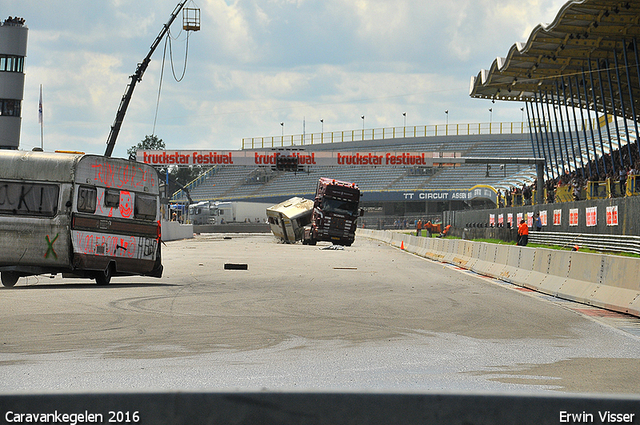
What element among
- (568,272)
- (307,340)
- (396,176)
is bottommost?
(307,340)

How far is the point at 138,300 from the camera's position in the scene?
42.3 feet

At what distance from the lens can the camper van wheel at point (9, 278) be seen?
15.3 meters

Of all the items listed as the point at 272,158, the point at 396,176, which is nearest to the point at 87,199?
the point at 272,158

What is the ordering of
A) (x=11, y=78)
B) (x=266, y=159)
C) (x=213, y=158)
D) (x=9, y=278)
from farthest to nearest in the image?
(x=213, y=158) < (x=266, y=159) < (x=11, y=78) < (x=9, y=278)

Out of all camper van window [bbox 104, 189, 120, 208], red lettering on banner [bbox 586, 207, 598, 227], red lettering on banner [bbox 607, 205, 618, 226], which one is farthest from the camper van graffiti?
red lettering on banner [bbox 586, 207, 598, 227]

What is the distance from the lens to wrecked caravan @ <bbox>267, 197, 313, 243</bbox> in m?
52.3

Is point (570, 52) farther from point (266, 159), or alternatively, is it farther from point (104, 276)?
point (104, 276)

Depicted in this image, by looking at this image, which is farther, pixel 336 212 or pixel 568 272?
pixel 336 212

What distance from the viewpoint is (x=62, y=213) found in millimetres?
14883

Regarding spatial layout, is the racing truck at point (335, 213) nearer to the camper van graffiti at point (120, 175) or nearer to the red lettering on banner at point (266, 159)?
the red lettering on banner at point (266, 159)

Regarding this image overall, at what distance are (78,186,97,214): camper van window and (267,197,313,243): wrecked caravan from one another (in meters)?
36.9

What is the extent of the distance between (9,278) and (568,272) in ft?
36.5

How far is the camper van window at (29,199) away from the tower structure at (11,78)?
162 ft

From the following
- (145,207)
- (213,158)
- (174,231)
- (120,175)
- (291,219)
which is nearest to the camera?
(120,175)
